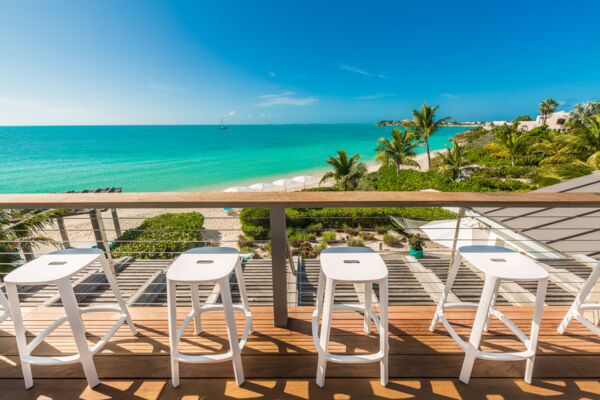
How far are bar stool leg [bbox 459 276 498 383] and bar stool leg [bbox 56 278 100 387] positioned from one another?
6.51 feet

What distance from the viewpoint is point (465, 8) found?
2491 centimetres

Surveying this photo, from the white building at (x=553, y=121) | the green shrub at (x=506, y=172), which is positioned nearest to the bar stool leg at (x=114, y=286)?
the green shrub at (x=506, y=172)

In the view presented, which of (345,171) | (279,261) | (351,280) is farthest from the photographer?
(345,171)

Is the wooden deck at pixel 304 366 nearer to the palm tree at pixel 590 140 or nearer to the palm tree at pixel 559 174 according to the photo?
the palm tree at pixel 559 174

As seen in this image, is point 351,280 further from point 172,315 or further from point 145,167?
point 145,167

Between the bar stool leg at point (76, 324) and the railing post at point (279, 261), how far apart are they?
1035 mm

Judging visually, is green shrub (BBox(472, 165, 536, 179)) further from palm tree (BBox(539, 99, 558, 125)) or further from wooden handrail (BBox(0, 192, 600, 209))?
palm tree (BBox(539, 99, 558, 125))

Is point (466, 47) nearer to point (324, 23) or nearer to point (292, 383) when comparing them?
point (324, 23)

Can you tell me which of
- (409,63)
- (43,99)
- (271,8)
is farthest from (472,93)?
(43,99)

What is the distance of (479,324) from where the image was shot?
1.25 m

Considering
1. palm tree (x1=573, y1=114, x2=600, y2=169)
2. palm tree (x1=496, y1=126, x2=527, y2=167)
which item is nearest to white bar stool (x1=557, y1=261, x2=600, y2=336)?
palm tree (x1=573, y1=114, x2=600, y2=169)

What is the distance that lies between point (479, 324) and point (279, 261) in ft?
3.76

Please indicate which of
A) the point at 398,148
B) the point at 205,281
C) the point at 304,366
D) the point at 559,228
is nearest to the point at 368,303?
the point at 304,366

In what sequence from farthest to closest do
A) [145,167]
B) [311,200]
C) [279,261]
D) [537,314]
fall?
[145,167] → [279,261] → [311,200] → [537,314]
